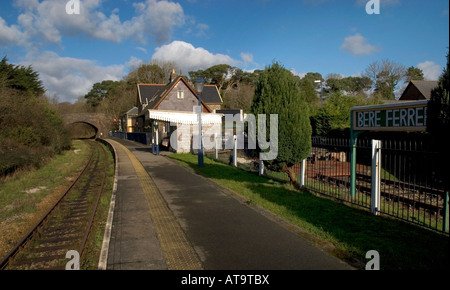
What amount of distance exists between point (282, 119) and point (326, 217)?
3473mm

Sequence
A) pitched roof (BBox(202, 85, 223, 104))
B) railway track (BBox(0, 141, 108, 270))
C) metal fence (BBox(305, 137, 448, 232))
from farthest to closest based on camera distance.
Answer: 1. pitched roof (BBox(202, 85, 223, 104))
2. metal fence (BBox(305, 137, 448, 232))
3. railway track (BBox(0, 141, 108, 270))

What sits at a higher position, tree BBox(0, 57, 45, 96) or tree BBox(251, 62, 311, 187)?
tree BBox(0, 57, 45, 96)

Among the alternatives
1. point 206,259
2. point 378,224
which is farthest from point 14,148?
point 378,224

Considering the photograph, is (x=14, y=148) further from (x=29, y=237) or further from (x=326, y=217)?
(x=326, y=217)

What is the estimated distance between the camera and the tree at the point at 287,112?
30.8 ft

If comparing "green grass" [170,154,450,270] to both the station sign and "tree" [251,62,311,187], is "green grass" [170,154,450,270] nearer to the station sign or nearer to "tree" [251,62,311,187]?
"tree" [251,62,311,187]

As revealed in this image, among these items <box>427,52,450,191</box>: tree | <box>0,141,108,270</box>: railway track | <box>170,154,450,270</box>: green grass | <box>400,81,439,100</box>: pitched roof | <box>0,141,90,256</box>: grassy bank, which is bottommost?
<box>0,141,108,270</box>: railway track

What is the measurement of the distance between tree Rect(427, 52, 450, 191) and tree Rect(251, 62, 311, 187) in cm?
521

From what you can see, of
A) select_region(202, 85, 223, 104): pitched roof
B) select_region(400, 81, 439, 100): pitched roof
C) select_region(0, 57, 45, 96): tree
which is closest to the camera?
→ select_region(0, 57, 45, 96): tree

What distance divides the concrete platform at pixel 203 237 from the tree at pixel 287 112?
216 cm

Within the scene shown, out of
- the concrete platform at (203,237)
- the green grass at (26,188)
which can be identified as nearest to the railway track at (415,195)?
the concrete platform at (203,237)

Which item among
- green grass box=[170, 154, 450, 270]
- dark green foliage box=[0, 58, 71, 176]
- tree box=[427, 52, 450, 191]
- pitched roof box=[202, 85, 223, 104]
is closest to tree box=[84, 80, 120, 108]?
pitched roof box=[202, 85, 223, 104]

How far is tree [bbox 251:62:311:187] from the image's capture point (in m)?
9.38

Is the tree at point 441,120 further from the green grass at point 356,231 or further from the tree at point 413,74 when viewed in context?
the tree at point 413,74
